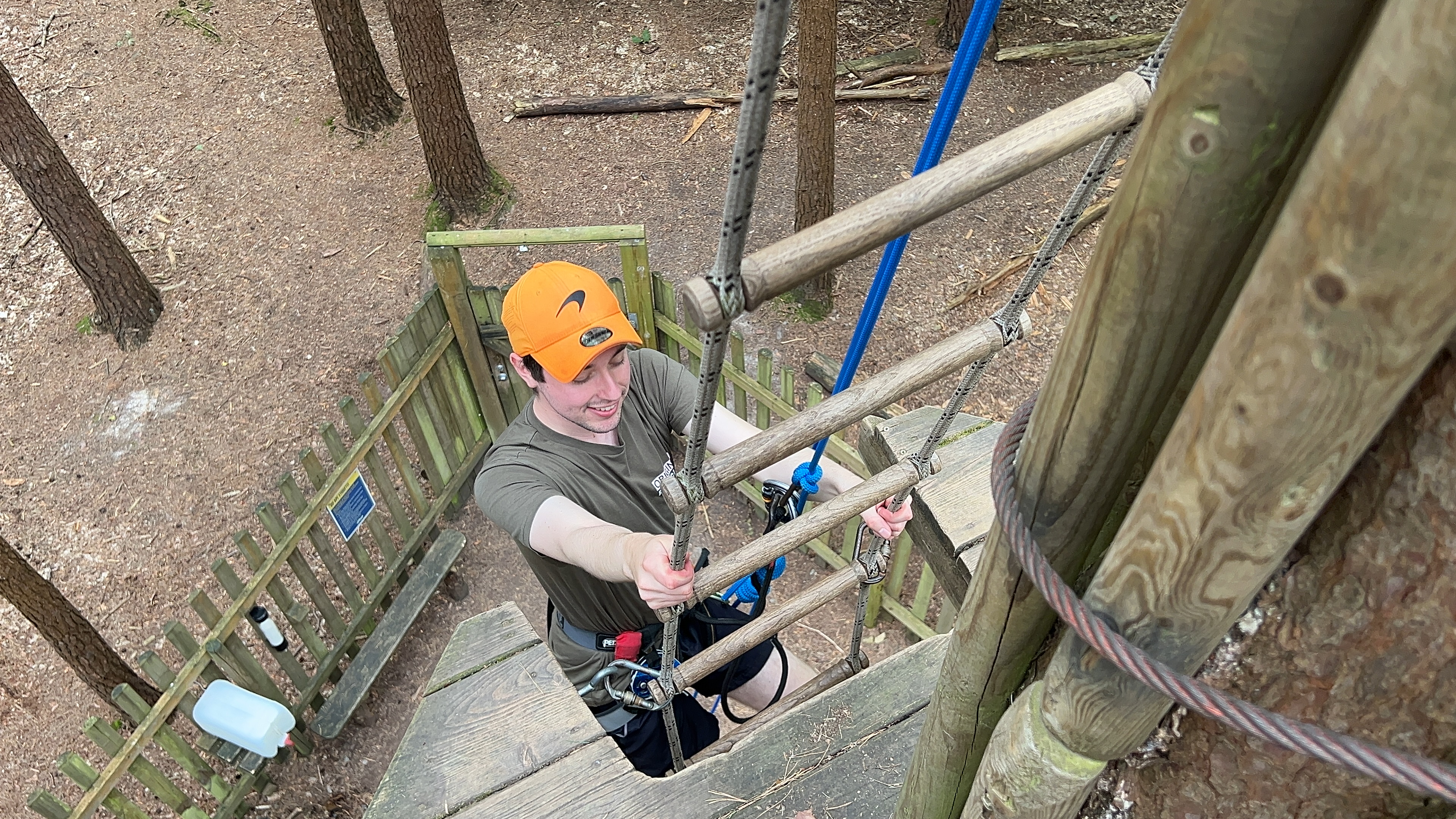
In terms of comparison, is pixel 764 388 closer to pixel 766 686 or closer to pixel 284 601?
pixel 766 686

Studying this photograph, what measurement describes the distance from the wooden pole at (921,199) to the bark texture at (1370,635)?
510mm

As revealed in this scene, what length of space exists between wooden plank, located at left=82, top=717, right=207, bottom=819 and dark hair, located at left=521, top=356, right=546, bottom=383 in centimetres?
191

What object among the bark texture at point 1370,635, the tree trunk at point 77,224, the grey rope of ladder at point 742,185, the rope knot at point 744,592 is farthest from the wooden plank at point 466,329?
the bark texture at point 1370,635

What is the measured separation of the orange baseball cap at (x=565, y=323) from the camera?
91.7 inches

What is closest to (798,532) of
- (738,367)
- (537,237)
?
(738,367)

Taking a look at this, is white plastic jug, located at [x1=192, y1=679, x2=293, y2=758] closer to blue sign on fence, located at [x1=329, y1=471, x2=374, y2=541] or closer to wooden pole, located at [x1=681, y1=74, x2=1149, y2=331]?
blue sign on fence, located at [x1=329, y1=471, x2=374, y2=541]

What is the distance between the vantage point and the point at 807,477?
2.30 metres

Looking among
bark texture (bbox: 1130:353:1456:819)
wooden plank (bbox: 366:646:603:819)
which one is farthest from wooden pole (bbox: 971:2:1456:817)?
wooden plank (bbox: 366:646:603:819)

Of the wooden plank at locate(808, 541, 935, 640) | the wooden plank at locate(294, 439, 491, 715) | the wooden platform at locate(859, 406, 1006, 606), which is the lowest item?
the wooden plank at locate(808, 541, 935, 640)

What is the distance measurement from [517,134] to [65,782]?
17.7ft

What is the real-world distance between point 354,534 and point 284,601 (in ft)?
1.47

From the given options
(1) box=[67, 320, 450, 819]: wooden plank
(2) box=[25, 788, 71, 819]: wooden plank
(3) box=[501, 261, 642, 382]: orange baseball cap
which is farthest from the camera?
(1) box=[67, 320, 450, 819]: wooden plank

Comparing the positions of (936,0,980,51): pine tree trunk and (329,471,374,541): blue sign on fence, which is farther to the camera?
(936,0,980,51): pine tree trunk

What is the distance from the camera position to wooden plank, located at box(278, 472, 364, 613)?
142 inches
